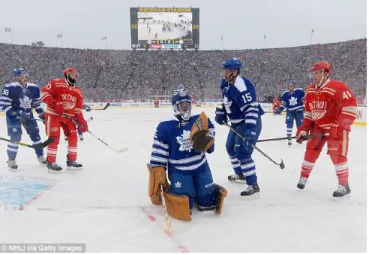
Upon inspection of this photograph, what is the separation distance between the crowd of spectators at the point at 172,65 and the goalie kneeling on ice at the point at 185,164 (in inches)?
837

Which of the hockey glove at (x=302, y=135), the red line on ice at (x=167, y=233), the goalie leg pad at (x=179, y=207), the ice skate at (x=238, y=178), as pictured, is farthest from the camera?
the ice skate at (x=238, y=178)

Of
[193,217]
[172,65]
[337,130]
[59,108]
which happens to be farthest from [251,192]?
[172,65]

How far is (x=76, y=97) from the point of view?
4.93 m

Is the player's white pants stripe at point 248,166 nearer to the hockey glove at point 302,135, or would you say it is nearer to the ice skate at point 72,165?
the hockey glove at point 302,135

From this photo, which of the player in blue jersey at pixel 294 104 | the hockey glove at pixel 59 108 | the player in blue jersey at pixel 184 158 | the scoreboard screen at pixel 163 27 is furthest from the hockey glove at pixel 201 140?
the scoreboard screen at pixel 163 27

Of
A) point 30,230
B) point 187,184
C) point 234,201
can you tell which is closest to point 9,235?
point 30,230

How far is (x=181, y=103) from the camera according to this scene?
10.1 ft

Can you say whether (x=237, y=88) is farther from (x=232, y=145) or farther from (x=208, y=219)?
(x=208, y=219)

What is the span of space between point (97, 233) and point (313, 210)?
1919 millimetres

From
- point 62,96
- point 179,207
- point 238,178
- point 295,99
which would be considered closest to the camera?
point 179,207

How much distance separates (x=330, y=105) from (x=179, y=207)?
6.25 ft

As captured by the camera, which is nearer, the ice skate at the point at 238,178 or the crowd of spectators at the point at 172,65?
the ice skate at the point at 238,178

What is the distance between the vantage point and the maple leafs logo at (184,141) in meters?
3.09

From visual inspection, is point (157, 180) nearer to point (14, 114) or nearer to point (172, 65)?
point (14, 114)
